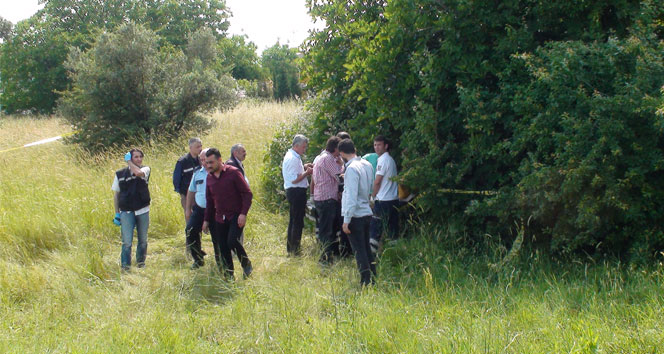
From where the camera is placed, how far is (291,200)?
8570 mm

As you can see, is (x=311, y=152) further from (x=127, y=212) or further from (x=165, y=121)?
(x=165, y=121)

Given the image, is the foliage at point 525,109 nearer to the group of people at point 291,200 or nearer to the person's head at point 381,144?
the person's head at point 381,144

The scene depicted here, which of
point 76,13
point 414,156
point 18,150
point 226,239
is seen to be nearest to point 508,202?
point 414,156

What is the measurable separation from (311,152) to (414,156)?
286 cm

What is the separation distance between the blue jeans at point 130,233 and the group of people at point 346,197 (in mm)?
2076

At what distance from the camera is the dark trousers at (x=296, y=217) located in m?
8.50

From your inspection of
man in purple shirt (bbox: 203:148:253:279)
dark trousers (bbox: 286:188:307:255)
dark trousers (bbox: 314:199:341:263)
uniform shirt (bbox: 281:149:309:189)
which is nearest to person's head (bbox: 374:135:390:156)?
dark trousers (bbox: 314:199:341:263)

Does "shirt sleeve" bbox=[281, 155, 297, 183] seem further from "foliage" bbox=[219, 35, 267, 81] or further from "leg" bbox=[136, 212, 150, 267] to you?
"foliage" bbox=[219, 35, 267, 81]

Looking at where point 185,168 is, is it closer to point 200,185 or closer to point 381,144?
point 200,185

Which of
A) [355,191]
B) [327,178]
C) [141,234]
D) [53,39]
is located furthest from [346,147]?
[53,39]

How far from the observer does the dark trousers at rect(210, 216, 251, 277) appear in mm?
7199

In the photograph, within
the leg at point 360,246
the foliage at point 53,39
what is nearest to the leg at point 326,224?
the leg at point 360,246

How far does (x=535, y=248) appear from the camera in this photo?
708cm

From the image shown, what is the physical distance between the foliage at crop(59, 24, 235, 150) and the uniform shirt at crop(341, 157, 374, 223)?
11966 millimetres
